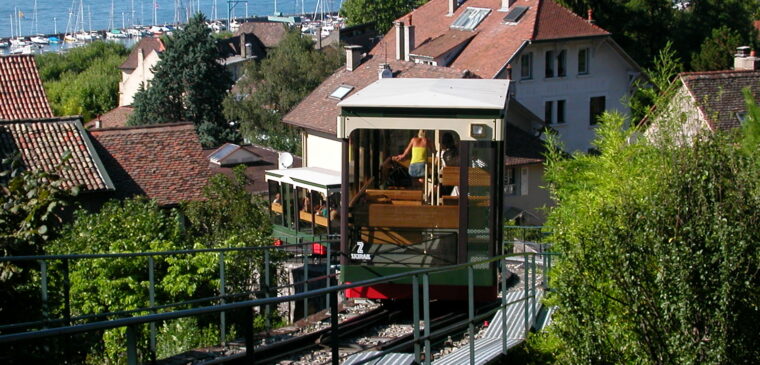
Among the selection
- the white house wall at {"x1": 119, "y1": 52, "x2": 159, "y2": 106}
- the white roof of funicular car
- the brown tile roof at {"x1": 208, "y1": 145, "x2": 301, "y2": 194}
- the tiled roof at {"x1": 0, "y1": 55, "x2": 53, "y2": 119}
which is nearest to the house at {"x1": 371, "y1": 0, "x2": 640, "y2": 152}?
the brown tile roof at {"x1": 208, "y1": 145, "x2": 301, "y2": 194}

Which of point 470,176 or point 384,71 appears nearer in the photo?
point 470,176

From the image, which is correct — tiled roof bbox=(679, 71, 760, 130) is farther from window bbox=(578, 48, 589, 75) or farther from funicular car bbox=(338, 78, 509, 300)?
window bbox=(578, 48, 589, 75)

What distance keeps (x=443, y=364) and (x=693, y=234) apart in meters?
3.00

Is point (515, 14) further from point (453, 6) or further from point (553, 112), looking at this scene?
point (453, 6)

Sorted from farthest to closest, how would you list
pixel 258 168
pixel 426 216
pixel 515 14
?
pixel 515 14 < pixel 258 168 < pixel 426 216

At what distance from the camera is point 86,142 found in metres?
28.6

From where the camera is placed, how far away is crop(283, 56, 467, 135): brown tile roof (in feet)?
139

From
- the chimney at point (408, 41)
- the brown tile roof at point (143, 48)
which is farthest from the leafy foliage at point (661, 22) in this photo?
the brown tile roof at point (143, 48)

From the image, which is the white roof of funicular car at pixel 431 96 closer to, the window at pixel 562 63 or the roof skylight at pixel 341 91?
the roof skylight at pixel 341 91

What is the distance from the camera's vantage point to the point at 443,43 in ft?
181

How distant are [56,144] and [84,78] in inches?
2769

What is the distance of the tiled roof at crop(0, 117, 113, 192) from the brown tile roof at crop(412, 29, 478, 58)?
2620 centimetres

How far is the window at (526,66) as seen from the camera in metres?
51.5

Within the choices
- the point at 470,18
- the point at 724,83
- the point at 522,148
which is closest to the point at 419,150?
the point at 724,83
